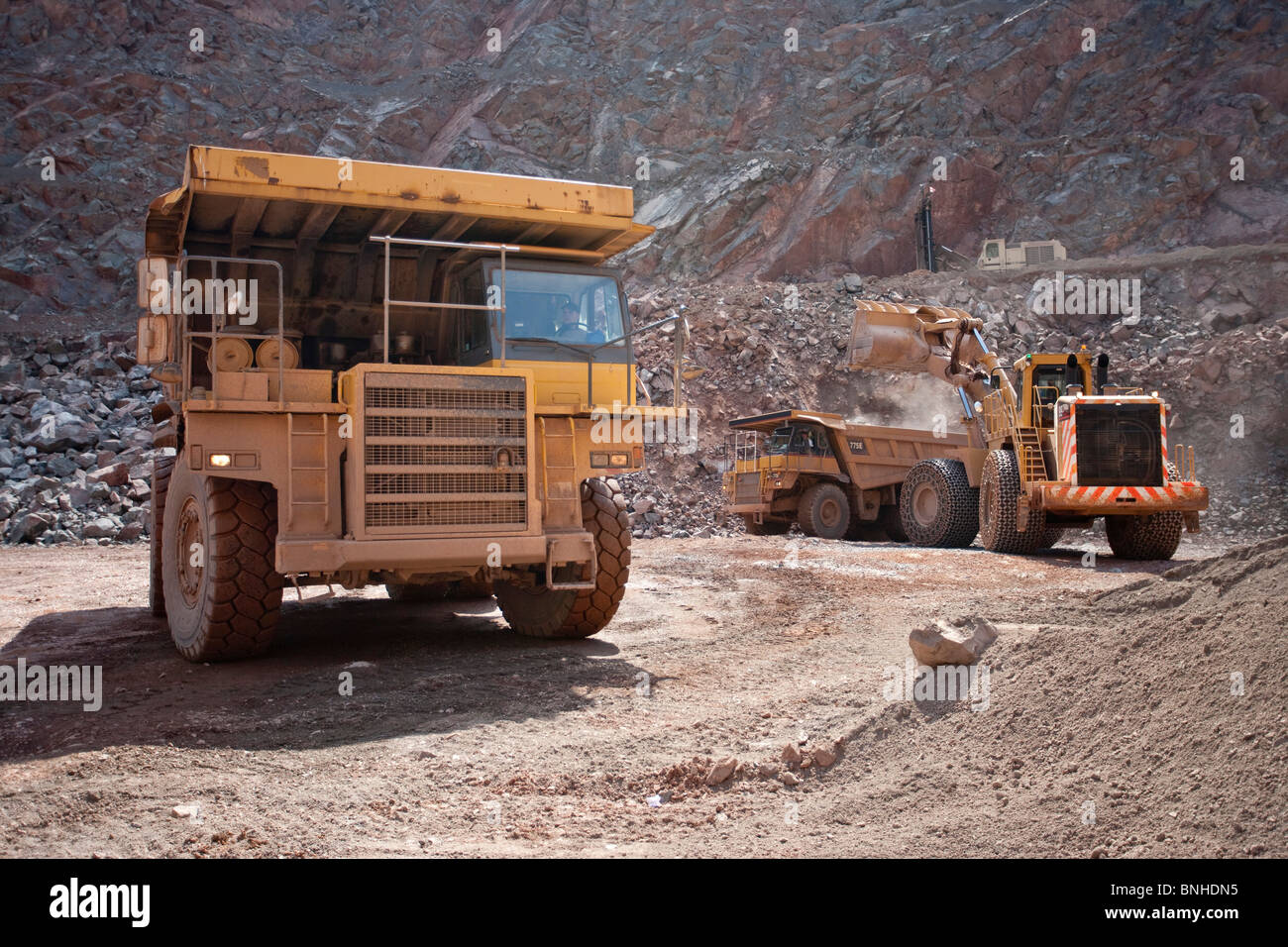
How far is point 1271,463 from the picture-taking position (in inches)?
877

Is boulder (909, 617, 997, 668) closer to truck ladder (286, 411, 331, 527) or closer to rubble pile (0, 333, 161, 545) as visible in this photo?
truck ladder (286, 411, 331, 527)

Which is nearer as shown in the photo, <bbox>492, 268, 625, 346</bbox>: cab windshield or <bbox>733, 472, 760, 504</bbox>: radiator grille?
<bbox>492, 268, 625, 346</bbox>: cab windshield

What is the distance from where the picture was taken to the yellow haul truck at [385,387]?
646cm

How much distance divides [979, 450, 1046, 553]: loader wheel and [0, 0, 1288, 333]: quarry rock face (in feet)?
70.0

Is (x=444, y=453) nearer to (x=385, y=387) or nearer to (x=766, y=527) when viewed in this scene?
(x=385, y=387)

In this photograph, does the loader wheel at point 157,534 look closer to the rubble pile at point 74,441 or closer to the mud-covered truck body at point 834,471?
the rubble pile at point 74,441

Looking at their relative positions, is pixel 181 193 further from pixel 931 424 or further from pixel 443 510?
pixel 931 424

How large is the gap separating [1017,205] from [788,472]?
21.1m

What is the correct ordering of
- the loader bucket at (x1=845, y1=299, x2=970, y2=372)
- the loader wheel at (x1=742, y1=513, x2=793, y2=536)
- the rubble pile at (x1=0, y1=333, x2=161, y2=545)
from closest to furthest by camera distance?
the loader bucket at (x1=845, y1=299, x2=970, y2=372) → the rubble pile at (x1=0, y1=333, x2=161, y2=545) → the loader wheel at (x1=742, y1=513, x2=793, y2=536)

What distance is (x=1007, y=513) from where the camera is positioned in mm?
14273

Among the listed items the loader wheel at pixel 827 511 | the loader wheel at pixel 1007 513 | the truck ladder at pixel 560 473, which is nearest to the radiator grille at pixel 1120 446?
the loader wheel at pixel 1007 513

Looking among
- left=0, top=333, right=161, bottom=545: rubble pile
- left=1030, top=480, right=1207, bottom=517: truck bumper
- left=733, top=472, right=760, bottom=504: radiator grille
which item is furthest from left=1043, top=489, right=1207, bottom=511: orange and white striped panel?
left=0, top=333, right=161, bottom=545: rubble pile

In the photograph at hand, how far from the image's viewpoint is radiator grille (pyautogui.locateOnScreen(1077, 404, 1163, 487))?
43.8 ft

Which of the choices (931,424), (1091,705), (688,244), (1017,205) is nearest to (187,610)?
(1091,705)
